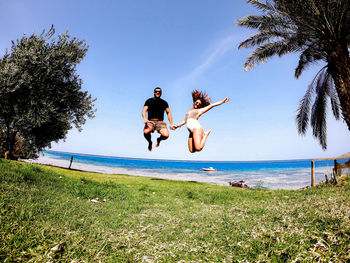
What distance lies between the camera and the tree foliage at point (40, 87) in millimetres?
16859

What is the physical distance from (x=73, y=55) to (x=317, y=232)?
24.4 metres

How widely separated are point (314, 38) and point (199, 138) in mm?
11505

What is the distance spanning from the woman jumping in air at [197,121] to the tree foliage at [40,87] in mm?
19322

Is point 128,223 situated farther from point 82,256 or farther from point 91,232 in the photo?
point 82,256

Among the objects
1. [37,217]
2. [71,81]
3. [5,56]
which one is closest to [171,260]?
[37,217]

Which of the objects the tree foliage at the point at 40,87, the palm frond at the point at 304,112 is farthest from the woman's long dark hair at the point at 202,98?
the tree foliage at the point at 40,87

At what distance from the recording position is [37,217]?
4.49 metres

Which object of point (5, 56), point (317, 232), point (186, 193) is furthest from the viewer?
point (5, 56)

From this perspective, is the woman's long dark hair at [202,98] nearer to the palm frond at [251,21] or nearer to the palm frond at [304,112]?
the palm frond at [251,21]

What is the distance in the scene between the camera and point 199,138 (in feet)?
7.19

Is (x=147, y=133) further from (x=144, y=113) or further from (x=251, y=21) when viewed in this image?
(x=251, y=21)

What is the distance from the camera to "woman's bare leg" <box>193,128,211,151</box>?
84.3 inches

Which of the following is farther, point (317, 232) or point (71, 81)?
point (71, 81)

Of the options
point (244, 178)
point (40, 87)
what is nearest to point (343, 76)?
point (40, 87)
